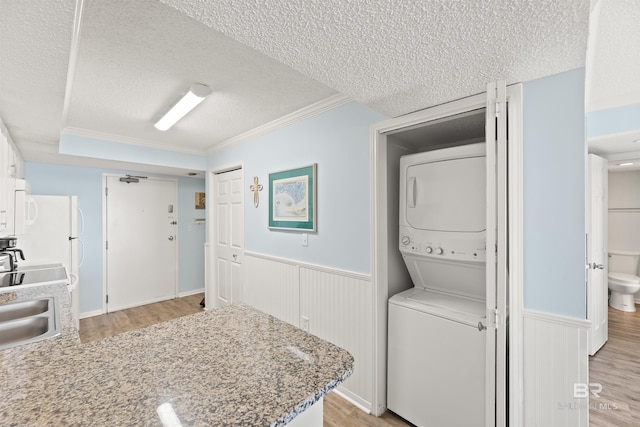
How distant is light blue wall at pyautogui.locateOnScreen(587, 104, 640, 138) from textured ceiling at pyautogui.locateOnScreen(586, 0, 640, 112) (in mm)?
58

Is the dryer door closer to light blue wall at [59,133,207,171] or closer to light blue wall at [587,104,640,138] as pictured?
light blue wall at [587,104,640,138]

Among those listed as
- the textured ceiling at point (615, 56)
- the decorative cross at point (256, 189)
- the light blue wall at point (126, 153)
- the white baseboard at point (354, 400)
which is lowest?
the white baseboard at point (354, 400)

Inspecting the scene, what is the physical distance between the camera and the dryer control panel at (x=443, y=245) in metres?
1.61

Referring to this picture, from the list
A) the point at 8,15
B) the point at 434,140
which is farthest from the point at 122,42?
the point at 434,140

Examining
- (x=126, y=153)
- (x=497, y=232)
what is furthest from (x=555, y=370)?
(x=126, y=153)

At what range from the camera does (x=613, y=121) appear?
244cm

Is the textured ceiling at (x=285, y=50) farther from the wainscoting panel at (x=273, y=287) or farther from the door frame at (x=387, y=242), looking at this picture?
the wainscoting panel at (x=273, y=287)

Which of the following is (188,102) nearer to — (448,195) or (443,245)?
(448,195)

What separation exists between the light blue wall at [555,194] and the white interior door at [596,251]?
171cm

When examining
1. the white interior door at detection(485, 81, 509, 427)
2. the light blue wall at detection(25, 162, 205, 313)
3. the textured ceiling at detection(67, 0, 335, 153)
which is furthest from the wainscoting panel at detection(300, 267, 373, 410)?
the light blue wall at detection(25, 162, 205, 313)

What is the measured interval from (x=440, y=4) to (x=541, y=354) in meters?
1.57

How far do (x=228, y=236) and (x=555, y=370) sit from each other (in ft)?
11.1

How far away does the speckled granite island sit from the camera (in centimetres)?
65

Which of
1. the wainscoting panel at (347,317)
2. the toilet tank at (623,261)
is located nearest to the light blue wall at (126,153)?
the wainscoting panel at (347,317)
